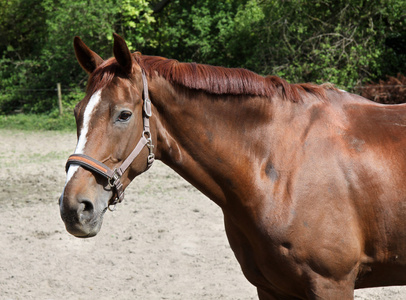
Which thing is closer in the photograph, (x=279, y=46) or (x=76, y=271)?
(x=76, y=271)

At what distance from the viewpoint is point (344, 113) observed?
7.52 feet

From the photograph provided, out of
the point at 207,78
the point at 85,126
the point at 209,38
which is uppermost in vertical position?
the point at 207,78

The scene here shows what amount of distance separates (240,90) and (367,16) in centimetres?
1123

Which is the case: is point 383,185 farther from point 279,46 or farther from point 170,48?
point 170,48

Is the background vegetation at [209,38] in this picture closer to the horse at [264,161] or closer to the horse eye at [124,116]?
the horse at [264,161]

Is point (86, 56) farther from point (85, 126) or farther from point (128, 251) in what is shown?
point (128, 251)

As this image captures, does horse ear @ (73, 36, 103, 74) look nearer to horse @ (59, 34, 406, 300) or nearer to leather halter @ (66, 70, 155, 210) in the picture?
horse @ (59, 34, 406, 300)

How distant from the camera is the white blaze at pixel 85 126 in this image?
1.90 meters

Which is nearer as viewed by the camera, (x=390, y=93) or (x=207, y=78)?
(x=207, y=78)

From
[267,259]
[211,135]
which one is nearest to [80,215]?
[211,135]

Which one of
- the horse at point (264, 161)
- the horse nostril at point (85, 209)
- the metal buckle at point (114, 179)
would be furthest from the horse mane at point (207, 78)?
the horse nostril at point (85, 209)

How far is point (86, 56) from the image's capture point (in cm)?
217

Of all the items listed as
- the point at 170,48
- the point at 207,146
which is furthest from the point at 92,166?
the point at 170,48

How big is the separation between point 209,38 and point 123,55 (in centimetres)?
1450
